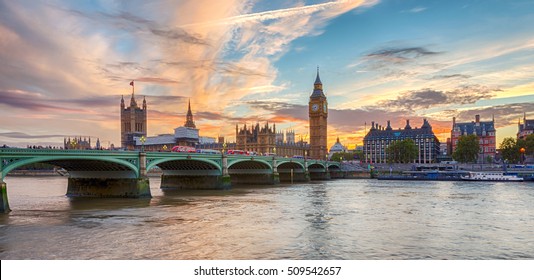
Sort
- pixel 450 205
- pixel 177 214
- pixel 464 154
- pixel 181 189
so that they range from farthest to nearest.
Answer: pixel 464 154 → pixel 181 189 → pixel 450 205 → pixel 177 214

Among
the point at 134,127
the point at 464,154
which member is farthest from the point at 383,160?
the point at 134,127

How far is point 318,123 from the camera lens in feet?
469

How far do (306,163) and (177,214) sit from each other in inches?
2013

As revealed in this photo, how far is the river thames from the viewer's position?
14898 millimetres

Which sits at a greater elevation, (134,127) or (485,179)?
(134,127)

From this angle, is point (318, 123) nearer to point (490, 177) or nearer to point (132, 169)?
point (490, 177)

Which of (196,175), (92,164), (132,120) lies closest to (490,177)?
(196,175)

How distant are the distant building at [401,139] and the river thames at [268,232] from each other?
107 m

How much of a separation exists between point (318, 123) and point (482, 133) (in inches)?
1811

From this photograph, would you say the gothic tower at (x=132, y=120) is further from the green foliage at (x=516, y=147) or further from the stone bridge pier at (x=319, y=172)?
the green foliage at (x=516, y=147)
